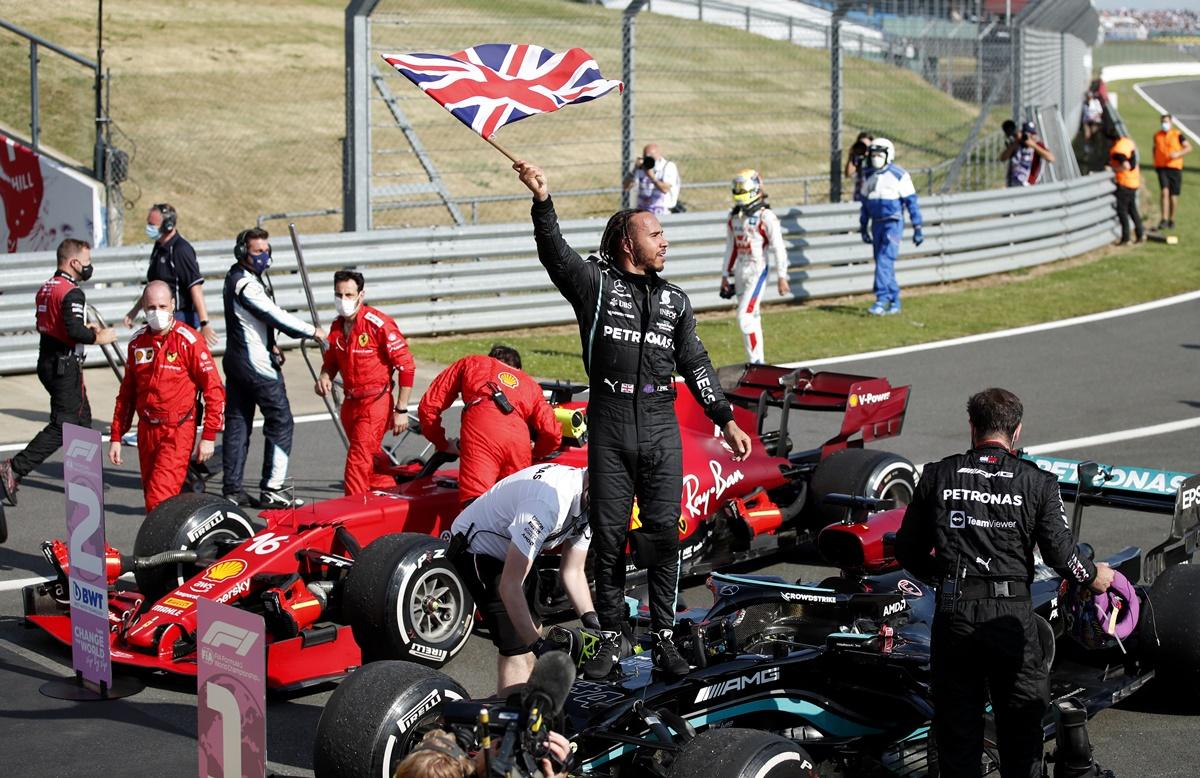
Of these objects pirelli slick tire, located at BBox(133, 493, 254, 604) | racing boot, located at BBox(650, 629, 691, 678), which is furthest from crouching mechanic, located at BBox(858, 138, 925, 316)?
racing boot, located at BBox(650, 629, 691, 678)

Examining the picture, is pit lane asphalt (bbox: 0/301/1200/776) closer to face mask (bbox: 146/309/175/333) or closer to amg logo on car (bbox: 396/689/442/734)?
amg logo on car (bbox: 396/689/442/734)

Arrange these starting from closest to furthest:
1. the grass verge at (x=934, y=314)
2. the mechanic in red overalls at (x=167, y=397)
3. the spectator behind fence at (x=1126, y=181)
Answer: the mechanic in red overalls at (x=167, y=397) < the grass verge at (x=934, y=314) < the spectator behind fence at (x=1126, y=181)

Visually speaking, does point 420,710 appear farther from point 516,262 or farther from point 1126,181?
point 1126,181

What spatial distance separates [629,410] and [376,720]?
5.95 ft

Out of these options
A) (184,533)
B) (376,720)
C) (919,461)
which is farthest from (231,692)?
(919,461)

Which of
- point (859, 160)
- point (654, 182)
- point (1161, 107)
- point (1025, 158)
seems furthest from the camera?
point (1161, 107)

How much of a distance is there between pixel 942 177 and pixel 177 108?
46.8 ft

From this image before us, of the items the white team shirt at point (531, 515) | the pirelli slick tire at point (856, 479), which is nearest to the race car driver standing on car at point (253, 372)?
the pirelli slick tire at point (856, 479)

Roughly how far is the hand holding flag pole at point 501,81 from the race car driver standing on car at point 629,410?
837 mm

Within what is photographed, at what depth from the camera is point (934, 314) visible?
1686cm

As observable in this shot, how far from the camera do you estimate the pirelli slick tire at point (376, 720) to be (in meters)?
5.20

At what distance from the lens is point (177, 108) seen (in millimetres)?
28922

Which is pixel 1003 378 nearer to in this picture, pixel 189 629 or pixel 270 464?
pixel 270 464

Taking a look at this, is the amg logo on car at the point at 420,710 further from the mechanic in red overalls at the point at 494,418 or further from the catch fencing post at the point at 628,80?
the catch fencing post at the point at 628,80
